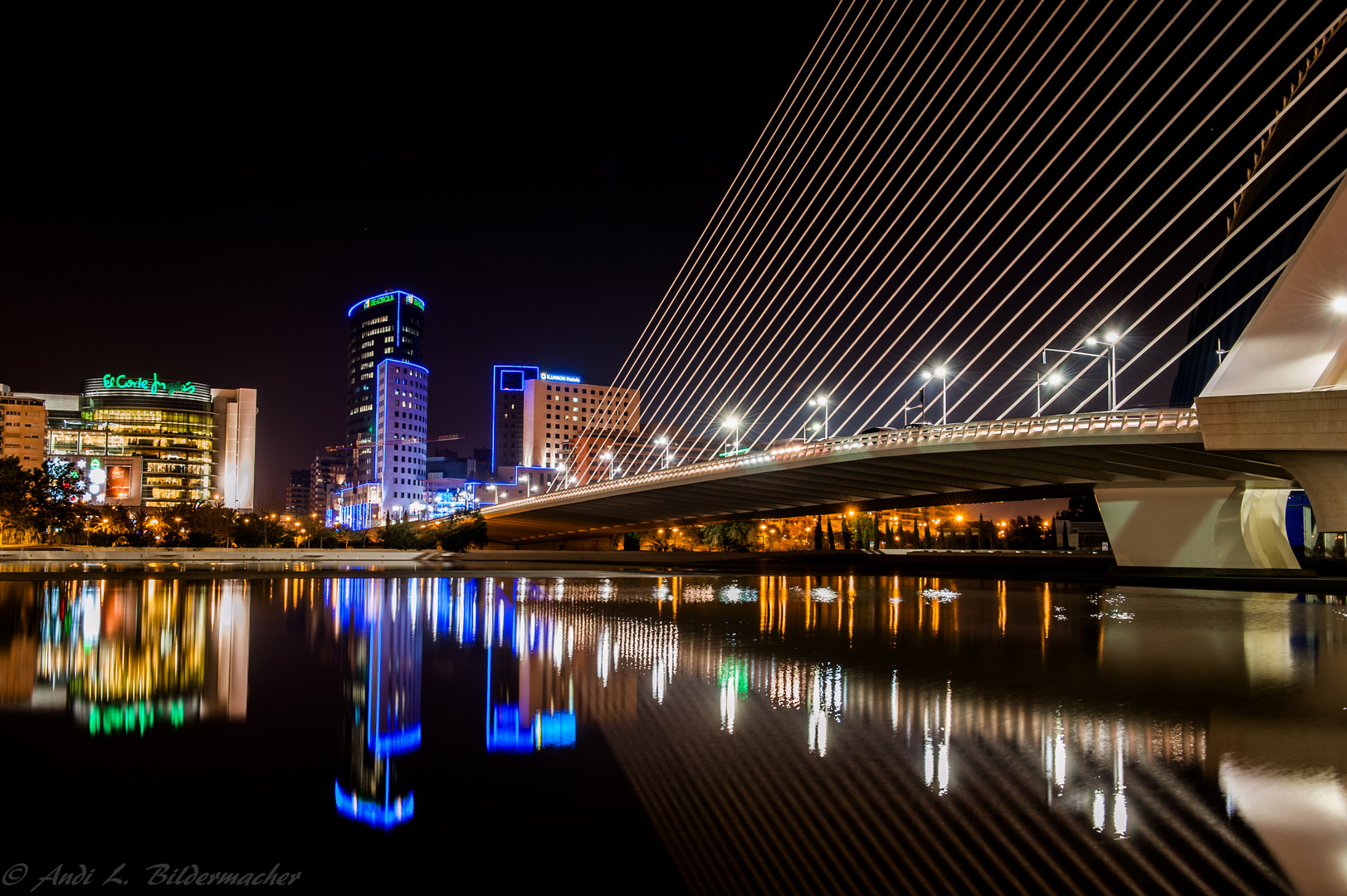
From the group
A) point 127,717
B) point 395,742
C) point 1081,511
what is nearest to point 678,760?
point 395,742

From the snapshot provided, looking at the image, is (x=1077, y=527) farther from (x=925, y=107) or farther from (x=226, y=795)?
(x=226, y=795)

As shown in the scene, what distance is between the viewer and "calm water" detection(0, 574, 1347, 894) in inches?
159

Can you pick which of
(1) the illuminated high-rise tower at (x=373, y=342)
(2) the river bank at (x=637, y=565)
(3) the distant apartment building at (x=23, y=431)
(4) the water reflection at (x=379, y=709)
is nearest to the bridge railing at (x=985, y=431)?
(2) the river bank at (x=637, y=565)

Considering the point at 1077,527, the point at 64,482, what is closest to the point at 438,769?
the point at 64,482

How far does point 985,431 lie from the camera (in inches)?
1084

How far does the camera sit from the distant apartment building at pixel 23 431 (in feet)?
349

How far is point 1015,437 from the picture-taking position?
2669cm

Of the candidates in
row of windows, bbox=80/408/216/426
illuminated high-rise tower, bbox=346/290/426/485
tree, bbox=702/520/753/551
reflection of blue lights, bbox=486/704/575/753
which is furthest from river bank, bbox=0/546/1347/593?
illuminated high-rise tower, bbox=346/290/426/485

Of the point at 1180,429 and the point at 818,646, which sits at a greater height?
the point at 1180,429

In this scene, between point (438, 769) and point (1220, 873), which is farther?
point (438, 769)

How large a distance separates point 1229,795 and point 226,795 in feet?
20.0

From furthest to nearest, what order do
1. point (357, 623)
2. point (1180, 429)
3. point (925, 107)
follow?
1. point (925, 107)
2. point (1180, 429)
3. point (357, 623)

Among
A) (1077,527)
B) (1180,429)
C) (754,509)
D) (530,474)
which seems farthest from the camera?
(530,474)

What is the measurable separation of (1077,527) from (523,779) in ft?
281
